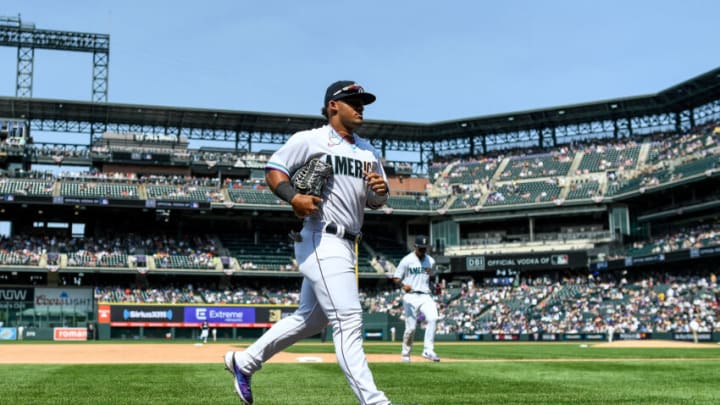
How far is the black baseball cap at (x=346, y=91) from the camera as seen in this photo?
19.4ft

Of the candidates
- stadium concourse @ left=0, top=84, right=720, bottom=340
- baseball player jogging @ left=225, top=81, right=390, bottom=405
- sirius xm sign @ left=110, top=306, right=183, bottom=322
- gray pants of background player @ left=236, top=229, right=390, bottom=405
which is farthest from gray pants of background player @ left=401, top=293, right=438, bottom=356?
sirius xm sign @ left=110, top=306, right=183, bottom=322

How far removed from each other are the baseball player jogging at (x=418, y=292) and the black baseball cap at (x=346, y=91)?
30.7 ft

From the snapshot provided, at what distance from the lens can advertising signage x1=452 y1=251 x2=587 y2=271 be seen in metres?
51.5

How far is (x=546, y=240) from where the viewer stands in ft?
182

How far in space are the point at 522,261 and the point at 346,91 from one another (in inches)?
1918

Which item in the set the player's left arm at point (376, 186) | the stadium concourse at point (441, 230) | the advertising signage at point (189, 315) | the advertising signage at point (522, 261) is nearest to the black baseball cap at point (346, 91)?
the player's left arm at point (376, 186)

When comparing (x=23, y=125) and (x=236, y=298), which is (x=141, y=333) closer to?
(x=236, y=298)

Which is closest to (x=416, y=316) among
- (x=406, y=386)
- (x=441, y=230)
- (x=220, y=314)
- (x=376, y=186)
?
(x=406, y=386)

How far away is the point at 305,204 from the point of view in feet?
18.1

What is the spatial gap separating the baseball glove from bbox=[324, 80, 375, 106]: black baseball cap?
1.91ft

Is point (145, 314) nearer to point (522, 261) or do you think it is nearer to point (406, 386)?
point (522, 261)

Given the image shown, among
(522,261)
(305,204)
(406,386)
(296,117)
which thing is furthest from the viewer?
(296,117)

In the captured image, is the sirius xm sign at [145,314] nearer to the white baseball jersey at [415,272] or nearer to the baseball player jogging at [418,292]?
the baseball player jogging at [418,292]

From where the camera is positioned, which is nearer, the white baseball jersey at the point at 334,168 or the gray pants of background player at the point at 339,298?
the gray pants of background player at the point at 339,298
